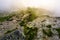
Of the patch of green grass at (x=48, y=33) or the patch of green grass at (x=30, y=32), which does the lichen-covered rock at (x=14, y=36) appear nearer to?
the patch of green grass at (x=30, y=32)

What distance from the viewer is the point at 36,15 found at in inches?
88.8

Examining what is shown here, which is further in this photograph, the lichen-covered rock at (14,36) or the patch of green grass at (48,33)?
the patch of green grass at (48,33)

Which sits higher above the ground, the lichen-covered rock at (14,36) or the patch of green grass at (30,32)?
the lichen-covered rock at (14,36)

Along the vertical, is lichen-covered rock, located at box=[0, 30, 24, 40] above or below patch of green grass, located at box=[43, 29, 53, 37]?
above

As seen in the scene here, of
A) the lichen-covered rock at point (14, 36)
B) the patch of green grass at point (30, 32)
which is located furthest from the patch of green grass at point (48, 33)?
the lichen-covered rock at point (14, 36)

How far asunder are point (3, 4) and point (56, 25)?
2.75ft

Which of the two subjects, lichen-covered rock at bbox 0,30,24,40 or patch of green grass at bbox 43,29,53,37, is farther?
patch of green grass at bbox 43,29,53,37

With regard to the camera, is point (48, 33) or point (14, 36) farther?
point (48, 33)

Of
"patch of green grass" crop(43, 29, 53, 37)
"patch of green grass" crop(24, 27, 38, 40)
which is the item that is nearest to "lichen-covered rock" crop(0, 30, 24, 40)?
"patch of green grass" crop(24, 27, 38, 40)

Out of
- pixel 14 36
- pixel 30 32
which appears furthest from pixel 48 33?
pixel 14 36

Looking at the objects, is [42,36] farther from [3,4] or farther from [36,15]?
[3,4]

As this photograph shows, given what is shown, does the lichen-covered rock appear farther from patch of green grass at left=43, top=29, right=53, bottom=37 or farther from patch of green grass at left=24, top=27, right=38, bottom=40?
patch of green grass at left=43, top=29, right=53, bottom=37

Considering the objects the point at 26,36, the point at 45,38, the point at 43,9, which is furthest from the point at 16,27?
the point at 43,9

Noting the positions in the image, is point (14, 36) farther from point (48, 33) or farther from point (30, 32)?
point (48, 33)
